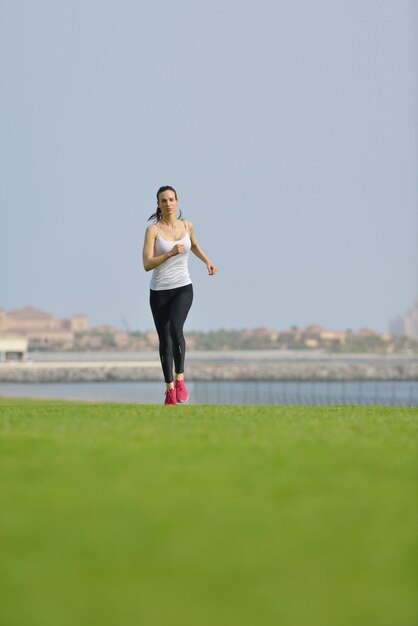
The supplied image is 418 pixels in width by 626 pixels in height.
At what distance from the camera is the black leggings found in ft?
37.1

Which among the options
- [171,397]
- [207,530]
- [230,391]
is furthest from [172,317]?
[230,391]

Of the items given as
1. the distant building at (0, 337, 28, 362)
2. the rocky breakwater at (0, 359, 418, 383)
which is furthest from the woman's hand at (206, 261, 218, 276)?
the distant building at (0, 337, 28, 362)

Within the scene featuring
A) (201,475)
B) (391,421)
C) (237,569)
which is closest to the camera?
(237,569)

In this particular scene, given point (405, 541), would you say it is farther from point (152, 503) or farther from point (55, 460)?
point (55, 460)

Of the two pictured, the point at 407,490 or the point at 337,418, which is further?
the point at 337,418

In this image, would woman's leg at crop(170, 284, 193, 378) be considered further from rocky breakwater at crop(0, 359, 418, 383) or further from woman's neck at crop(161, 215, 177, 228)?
rocky breakwater at crop(0, 359, 418, 383)

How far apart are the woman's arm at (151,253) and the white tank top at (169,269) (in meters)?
0.07

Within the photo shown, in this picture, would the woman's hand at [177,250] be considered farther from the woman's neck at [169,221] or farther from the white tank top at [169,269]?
the woman's neck at [169,221]

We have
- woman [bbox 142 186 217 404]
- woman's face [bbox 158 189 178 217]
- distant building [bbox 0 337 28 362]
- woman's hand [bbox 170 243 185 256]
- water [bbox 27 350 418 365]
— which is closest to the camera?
woman's hand [bbox 170 243 185 256]

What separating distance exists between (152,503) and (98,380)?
3891 inches

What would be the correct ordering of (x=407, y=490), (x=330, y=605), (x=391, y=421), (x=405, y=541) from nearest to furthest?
(x=330, y=605) → (x=405, y=541) → (x=407, y=490) → (x=391, y=421)

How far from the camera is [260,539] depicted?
148 inches

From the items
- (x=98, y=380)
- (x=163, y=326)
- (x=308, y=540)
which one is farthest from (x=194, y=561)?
(x=98, y=380)

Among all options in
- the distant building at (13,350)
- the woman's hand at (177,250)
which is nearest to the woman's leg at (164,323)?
the woman's hand at (177,250)
